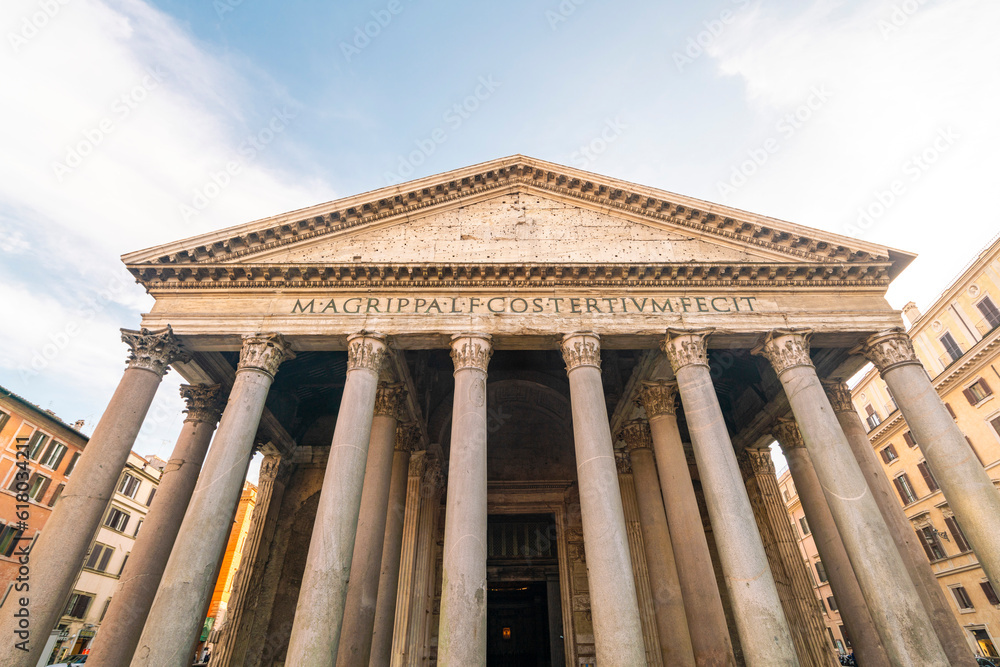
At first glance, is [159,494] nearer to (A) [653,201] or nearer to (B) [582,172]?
(B) [582,172]

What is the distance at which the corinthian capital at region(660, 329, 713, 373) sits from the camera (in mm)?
10242

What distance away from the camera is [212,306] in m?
10.9

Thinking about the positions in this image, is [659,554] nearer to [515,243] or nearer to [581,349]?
[581,349]

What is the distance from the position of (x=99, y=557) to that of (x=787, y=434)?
115 ft

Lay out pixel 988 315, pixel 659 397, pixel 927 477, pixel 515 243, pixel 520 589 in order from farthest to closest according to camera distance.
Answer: pixel 927 477 → pixel 988 315 → pixel 520 589 → pixel 659 397 → pixel 515 243

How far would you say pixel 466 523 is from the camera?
8.38 meters

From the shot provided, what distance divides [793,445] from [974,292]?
1768 centimetres

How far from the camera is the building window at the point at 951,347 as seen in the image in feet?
80.1

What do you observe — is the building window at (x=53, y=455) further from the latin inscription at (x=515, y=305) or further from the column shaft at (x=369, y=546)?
the column shaft at (x=369, y=546)

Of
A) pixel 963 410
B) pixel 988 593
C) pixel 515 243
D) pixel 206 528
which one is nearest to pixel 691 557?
pixel 515 243

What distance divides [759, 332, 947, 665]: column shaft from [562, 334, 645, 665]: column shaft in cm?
372

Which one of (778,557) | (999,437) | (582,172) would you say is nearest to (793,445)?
(778,557)

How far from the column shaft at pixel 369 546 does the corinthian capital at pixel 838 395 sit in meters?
10.4

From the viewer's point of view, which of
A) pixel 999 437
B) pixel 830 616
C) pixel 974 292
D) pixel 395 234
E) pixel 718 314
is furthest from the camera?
pixel 830 616
